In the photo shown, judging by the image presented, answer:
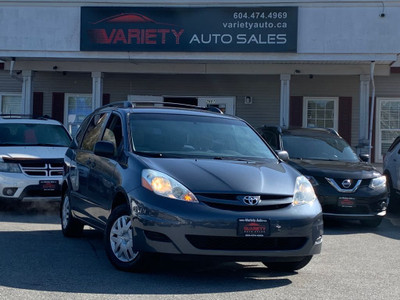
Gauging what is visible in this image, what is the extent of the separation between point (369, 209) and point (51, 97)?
11.9m

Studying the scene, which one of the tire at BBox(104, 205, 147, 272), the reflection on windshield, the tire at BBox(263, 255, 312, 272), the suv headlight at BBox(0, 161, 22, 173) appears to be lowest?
the tire at BBox(263, 255, 312, 272)

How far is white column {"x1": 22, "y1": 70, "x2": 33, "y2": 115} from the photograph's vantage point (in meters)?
17.1

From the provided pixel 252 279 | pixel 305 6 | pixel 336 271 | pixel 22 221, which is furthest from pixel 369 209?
pixel 305 6

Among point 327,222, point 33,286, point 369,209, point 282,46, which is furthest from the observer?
point 282,46

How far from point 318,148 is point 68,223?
5388 mm

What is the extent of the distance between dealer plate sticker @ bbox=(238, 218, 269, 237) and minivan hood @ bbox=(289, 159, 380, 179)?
4.71 m

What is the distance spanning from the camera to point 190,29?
51.2ft

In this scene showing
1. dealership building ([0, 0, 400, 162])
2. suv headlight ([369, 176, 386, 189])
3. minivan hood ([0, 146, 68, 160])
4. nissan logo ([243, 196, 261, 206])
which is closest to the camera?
A: nissan logo ([243, 196, 261, 206])

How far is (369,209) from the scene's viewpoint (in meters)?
10.3

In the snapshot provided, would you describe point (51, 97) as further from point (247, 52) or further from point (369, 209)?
point (369, 209)

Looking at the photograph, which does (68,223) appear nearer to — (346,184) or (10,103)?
(346,184)

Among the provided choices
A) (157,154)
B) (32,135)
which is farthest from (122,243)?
(32,135)

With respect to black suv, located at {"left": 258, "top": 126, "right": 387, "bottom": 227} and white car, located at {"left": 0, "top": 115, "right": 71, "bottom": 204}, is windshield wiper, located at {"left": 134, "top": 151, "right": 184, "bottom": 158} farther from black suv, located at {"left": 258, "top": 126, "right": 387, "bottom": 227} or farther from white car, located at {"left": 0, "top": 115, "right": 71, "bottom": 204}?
white car, located at {"left": 0, "top": 115, "right": 71, "bottom": 204}

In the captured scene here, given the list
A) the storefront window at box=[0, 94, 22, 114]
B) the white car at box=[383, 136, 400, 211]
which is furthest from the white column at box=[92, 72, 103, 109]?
the white car at box=[383, 136, 400, 211]
